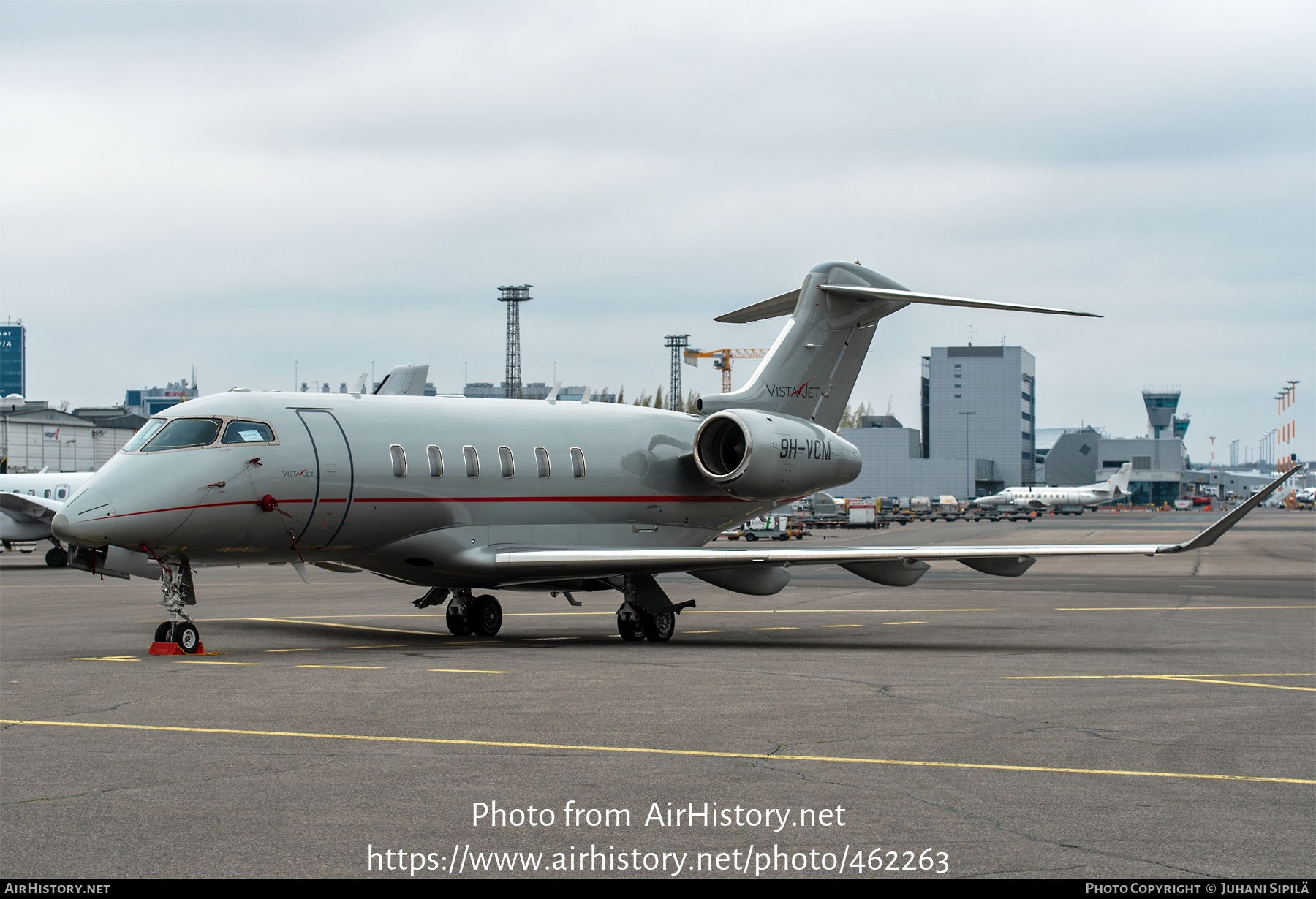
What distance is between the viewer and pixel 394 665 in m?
15.7

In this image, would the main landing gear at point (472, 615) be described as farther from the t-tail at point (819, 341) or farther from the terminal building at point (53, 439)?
the terminal building at point (53, 439)

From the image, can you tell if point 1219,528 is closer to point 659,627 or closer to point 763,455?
point 763,455

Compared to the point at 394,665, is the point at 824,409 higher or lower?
higher

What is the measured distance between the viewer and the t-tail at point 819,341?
24172 millimetres

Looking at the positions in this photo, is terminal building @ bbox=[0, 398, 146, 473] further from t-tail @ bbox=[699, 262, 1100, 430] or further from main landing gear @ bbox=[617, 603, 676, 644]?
main landing gear @ bbox=[617, 603, 676, 644]

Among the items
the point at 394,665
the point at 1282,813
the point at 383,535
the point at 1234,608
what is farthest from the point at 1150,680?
the point at 1234,608

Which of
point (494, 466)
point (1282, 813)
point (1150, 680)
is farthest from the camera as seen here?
point (494, 466)

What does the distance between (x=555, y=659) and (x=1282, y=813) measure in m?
10.2

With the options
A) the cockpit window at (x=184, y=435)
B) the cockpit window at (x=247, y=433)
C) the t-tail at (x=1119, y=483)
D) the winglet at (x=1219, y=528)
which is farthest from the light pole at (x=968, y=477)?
the cockpit window at (x=184, y=435)

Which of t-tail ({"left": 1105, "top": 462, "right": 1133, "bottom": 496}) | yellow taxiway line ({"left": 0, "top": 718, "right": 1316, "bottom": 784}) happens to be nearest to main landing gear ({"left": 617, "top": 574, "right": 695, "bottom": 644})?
yellow taxiway line ({"left": 0, "top": 718, "right": 1316, "bottom": 784})

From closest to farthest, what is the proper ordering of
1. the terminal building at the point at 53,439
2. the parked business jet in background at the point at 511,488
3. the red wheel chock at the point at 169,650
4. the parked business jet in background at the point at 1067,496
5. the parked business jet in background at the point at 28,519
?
Result: 1. the red wheel chock at the point at 169,650
2. the parked business jet in background at the point at 511,488
3. the parked business jet in background at the point at 28,519
4. the terminal building at the point at 53,439
5. the parked business jet in background at the point at 1067,496

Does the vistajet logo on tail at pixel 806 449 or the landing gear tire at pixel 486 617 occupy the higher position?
the vistajet logo on tail at pixel 806 449

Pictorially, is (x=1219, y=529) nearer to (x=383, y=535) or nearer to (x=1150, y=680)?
(x=1150, y=680)

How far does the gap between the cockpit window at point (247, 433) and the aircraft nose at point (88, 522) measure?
6.04ft
